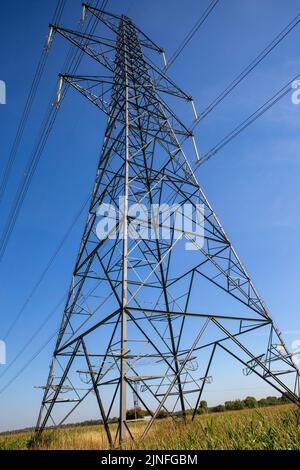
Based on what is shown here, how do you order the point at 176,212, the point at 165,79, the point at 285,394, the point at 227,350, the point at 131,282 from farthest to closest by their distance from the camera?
the point at 165,79 → the point at 176,212 → the point at 131,282 → the point at 227,350 → the point at 285,394

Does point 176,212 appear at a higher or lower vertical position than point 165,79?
lower

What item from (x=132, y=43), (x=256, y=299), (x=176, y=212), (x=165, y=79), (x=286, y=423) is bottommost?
(x=286, y=423)

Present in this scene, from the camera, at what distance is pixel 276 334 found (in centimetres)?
777

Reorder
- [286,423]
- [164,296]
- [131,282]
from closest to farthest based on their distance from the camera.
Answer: [286,423]
[131,282]
[164,296]
